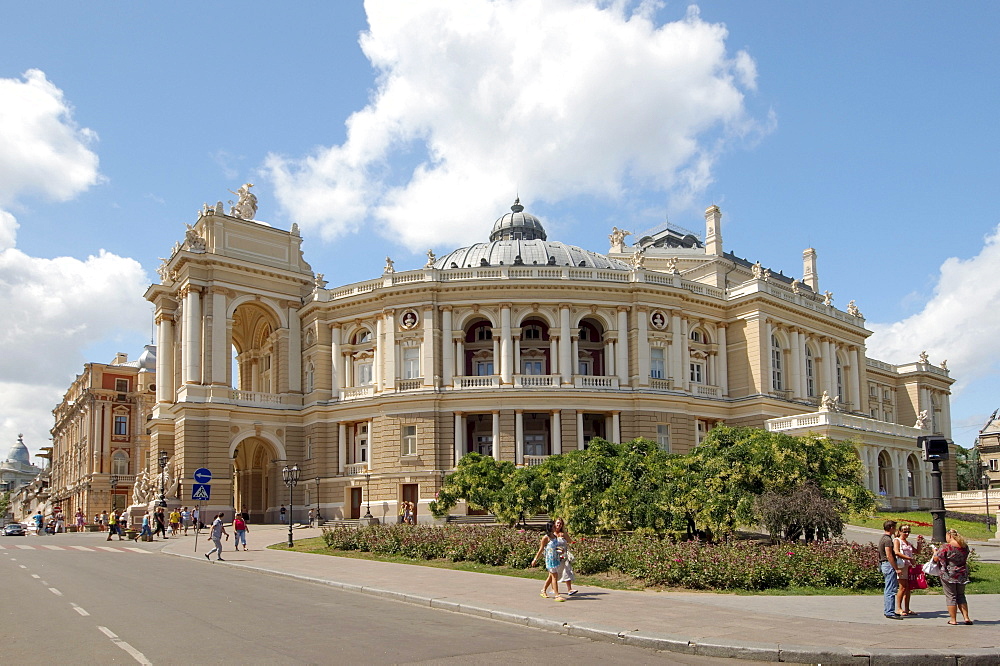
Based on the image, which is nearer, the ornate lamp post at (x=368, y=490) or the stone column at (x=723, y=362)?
the ornate lamp post at (x=368, y=490)

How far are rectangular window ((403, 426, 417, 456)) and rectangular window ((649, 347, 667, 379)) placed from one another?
15.7m

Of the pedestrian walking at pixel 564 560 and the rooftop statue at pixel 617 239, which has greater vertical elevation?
the rooftop statue at pixel 617 239

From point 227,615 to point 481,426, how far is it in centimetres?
4118

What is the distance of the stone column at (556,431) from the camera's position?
55656mm

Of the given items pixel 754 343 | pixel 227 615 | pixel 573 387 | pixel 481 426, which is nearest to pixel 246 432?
pixel 481 426

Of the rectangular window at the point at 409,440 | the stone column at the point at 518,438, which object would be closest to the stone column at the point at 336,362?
the rectangular window at the point at 409,440

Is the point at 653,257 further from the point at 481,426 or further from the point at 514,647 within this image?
the point at 514,647

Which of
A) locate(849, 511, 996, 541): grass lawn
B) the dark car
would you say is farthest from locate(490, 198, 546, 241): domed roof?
the dark car

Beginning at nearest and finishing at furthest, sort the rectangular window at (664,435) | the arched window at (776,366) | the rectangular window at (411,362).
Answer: the rectangular window at (664,435) < the rectangular window at (411,362) < the arched window at (776,366)

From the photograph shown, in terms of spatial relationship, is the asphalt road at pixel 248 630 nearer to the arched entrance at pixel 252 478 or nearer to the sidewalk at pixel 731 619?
the sidewalk at pixel 731 619

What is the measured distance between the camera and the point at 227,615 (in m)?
17.9

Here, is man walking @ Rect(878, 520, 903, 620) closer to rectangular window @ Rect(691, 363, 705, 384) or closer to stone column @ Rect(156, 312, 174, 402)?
rectangular window @ Rect(691, 363, 705, 384)

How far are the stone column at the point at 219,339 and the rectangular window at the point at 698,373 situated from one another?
3087 cm

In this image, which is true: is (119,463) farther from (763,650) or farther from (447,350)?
(763,650)
